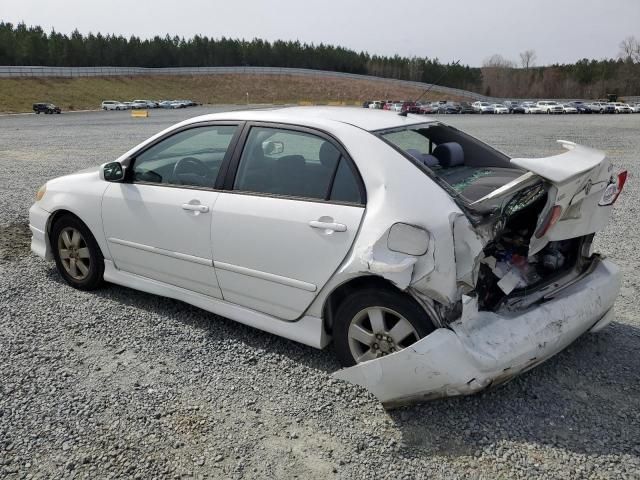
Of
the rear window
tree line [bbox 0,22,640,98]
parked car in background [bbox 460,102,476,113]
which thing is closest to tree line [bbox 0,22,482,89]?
tree line [bbox 0,22,640,98]

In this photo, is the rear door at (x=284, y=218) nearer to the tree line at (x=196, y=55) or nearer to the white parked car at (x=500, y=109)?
the white parked car at (x=500, y=109)

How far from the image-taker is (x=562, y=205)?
288 cm

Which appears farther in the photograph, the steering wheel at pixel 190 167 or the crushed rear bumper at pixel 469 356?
the steering wheel at pixel 190 167

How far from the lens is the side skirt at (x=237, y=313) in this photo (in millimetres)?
3336

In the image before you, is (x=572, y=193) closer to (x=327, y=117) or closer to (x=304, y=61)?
(x=327, y=117)

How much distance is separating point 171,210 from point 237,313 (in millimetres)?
890

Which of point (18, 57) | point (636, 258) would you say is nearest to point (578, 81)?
point (18, 57)

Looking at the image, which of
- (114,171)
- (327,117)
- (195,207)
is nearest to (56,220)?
(114,171)

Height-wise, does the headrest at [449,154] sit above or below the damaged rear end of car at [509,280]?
above

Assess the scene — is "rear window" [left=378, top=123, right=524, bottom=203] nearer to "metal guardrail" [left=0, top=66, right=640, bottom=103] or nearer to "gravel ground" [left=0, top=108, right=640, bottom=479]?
"gravel ground" [left=0, top=108, right=640, bottom=479]

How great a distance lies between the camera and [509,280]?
124 inches

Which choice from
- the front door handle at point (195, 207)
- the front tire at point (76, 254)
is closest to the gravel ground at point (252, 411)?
the front tire at point (76, 254)

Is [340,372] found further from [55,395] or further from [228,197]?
[55,395]

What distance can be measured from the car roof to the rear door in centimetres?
8
